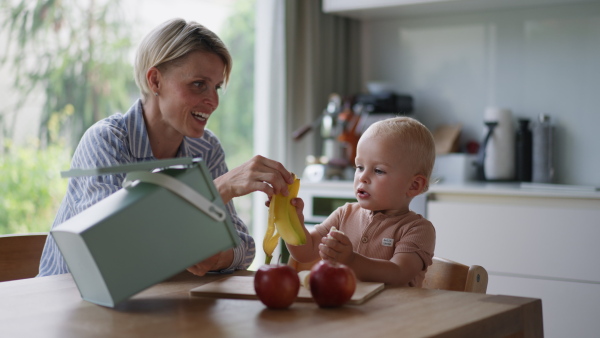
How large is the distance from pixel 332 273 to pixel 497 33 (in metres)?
2.73

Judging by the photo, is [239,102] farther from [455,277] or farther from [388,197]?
[455,277]

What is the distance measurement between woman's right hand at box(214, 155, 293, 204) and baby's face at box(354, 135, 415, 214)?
0.74 ft

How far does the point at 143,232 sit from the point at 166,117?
86 centimetres

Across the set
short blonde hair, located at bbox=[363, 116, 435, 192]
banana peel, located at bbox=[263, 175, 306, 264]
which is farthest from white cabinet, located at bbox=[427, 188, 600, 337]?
banana peel, located at bbox=[263, 175, 306, 264]

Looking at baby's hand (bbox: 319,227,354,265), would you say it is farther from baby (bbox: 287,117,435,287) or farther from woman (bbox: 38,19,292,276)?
woman (bbox: 38,19,292,276)

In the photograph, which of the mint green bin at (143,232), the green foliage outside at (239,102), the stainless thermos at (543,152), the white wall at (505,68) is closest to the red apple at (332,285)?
the mint green bin at (143,232)

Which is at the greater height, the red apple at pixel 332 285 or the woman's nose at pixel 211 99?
the woman's nose at pixel 211 99

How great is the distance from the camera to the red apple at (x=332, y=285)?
3.94 ft

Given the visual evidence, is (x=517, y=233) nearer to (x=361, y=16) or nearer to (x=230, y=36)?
(x=361, y=16)

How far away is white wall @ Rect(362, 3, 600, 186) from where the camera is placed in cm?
340

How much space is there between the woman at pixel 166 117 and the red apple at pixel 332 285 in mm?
532

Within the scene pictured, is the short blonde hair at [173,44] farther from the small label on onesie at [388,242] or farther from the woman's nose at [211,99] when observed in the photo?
the small label on onesie at [388,242]

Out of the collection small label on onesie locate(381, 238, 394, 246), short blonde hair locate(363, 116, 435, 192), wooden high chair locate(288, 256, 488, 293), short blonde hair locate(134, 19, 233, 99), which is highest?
short blonde hair locate(134, 19, 233, 99)

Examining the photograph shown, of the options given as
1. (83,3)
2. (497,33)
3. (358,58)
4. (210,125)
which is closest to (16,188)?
(83,3)
